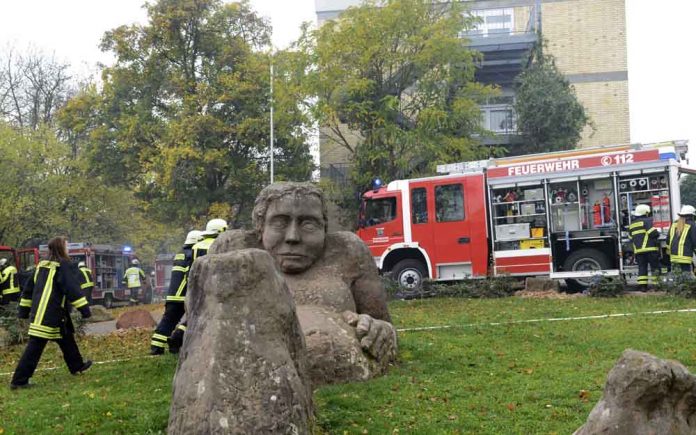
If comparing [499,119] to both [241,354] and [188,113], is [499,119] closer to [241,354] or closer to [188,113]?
[188,113]

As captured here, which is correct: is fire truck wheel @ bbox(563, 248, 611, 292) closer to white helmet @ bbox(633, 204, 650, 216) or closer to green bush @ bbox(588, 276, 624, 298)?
white helmet @ bbox(633, 204, 650, 216)

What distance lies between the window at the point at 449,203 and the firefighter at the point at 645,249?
174 inches

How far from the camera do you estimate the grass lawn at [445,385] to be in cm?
582

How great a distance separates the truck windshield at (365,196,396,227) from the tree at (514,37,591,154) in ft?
37.7

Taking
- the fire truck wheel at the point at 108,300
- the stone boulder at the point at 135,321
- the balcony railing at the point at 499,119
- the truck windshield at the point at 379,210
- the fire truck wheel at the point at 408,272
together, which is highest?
the balcony railing at the point at 499,119

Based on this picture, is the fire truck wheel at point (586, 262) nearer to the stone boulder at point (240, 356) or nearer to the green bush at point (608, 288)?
the green bush at point (608, 288)

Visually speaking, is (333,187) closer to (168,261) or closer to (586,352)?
(586,352)

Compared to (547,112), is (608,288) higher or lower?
lower

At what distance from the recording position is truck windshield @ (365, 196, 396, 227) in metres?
19.9

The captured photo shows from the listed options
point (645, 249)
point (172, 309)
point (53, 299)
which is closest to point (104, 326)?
point (172, 309)

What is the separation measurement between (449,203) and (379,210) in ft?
6.47

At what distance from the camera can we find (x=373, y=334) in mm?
7066

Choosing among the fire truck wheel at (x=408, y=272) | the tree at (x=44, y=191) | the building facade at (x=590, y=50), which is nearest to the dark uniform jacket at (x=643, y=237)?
the fire truck wheel at (x=408, y=272)

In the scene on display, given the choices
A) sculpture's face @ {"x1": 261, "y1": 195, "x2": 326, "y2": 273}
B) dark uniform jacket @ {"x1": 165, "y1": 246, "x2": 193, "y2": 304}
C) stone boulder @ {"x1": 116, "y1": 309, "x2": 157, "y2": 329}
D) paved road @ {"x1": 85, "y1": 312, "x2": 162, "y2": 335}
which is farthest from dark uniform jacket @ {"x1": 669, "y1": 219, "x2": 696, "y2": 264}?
paved road @ {"x1": 85, "y1": 312, "x2": 162, "y2": 335}
